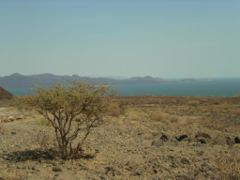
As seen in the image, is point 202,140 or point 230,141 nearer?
point 230,141

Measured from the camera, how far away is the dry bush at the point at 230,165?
12.4m

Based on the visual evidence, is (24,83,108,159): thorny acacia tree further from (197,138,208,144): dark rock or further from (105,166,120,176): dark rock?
(197,138,208,144): dark rock

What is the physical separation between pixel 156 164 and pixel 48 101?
4.54 metres

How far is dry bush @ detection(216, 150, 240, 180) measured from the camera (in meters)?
12.4

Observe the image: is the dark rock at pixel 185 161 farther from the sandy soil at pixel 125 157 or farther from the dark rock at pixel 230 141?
the dark rock at pixel 230 141

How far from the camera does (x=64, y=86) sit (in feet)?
52.2

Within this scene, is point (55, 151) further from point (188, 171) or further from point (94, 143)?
point (188, 171)

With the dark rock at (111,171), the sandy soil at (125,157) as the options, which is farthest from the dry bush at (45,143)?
the dark rock at (111,171)

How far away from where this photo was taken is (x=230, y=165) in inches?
535

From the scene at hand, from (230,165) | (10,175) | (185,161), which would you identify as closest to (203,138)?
(185,161)

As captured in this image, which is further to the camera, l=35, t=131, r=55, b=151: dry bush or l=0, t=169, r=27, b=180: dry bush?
l=35, t=131, r=55, b=151: dry bush

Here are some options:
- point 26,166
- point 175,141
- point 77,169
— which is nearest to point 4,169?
point 26,166

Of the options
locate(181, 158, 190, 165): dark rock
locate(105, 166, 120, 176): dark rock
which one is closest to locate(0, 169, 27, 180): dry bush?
locate(105, 166, 120, 176): dark rock

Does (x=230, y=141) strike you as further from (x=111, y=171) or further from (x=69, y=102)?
(x=69, y=102)
